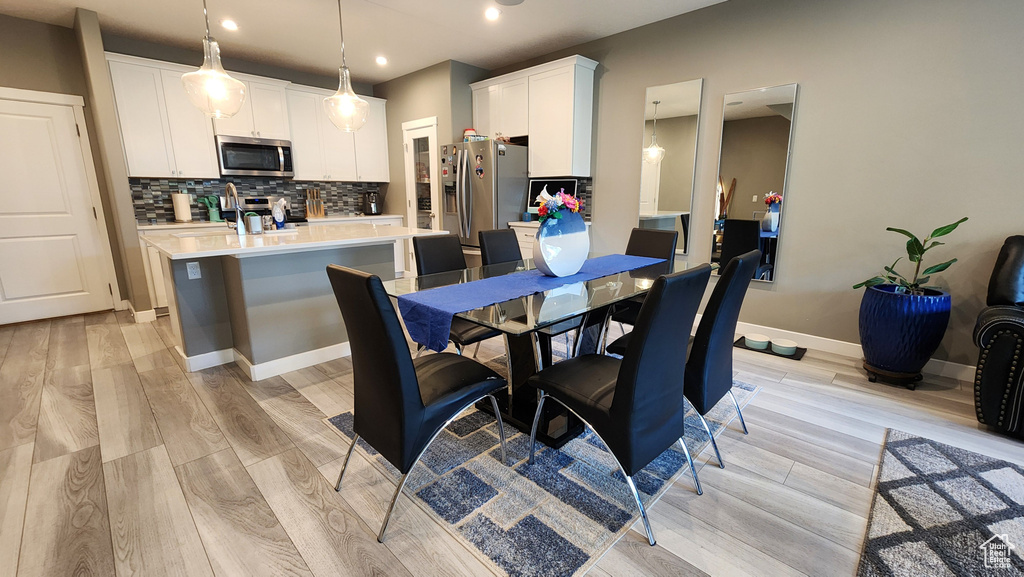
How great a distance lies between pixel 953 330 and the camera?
2.68 m

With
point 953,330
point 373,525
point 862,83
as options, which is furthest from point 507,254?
point 953,330

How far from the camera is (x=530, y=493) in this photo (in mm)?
1702

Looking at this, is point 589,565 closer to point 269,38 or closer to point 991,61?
point 991,61

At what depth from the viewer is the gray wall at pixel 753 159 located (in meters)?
3.15

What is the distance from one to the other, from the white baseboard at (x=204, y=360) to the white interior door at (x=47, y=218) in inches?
82.9

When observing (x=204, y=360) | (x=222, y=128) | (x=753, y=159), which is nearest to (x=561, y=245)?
(x=753, y=159)

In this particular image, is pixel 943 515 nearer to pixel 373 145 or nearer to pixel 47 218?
pixel 373 145

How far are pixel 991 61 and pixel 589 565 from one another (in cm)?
345

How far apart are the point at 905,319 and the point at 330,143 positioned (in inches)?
227

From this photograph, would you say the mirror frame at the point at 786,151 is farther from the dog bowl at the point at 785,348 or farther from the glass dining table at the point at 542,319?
the glass dining table at the point at 542,319

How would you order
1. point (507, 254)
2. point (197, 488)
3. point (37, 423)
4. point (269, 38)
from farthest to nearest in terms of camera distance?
point (269, 38)
point (507, 254)
point (37, 423)
point (197, 488)

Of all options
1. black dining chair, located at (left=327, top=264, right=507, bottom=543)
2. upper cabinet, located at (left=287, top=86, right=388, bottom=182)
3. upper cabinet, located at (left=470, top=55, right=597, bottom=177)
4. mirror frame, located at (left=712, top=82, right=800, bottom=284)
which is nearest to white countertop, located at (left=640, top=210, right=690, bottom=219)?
mirror frame, located at (left=712, top=82, right=800, bottom=284)

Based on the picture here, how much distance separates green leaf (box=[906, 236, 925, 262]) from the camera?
2.49 meters

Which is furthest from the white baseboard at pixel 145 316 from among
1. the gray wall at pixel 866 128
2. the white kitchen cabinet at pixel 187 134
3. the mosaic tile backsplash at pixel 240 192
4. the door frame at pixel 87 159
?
the gray wall at pixel 866 128
